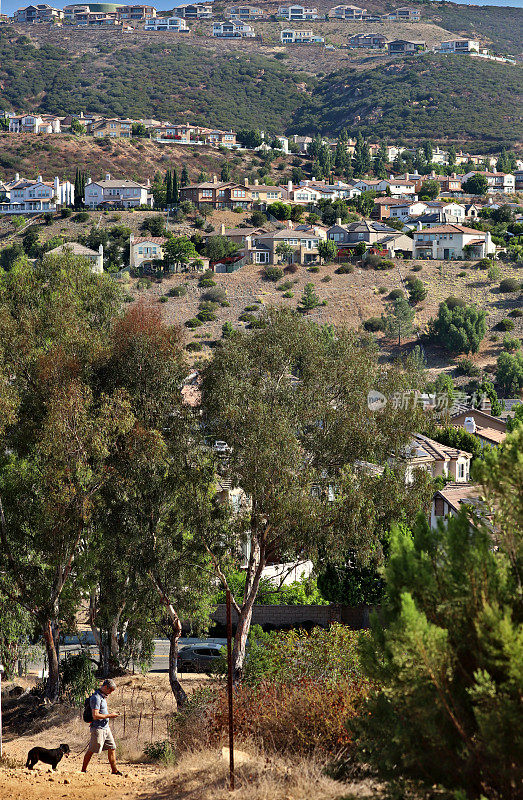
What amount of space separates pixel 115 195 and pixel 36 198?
32.8ft

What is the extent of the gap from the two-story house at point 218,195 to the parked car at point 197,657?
93.6m

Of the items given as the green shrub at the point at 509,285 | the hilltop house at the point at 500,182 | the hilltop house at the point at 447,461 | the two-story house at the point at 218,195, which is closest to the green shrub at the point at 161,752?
the hilltop house at the point at 447,461

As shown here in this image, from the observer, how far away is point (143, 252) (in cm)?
9656

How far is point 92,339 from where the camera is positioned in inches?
762

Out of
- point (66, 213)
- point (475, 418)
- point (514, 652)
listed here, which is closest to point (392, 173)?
point (66, 213)

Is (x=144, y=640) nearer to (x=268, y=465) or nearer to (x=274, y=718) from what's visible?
(x=268, y=465)

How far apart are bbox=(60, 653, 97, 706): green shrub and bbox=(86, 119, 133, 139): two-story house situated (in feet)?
467

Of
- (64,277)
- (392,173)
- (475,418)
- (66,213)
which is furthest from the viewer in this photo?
(392,173)

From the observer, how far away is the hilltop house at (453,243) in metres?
99.0

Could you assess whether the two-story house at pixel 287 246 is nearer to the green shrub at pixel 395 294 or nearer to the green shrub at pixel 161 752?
the green shrub at pixel 395 294

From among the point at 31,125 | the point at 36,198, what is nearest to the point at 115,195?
the point at 36,198

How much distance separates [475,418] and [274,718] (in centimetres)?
3876

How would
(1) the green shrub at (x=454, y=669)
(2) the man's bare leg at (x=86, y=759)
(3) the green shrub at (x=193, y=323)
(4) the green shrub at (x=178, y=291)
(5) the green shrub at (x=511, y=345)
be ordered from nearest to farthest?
1. (1) the green shrub at (x=454, y=669)
2. (2) the man's bare leg at (x=86, y=759)
3. (5) the green shrub at (x=511, y=345)
4. (3) the green shrub at (x=193, y=323)
5. (4) the green shrub at (x=178, y=291)

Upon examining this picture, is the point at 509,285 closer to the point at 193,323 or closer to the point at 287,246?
the point at 287,246
